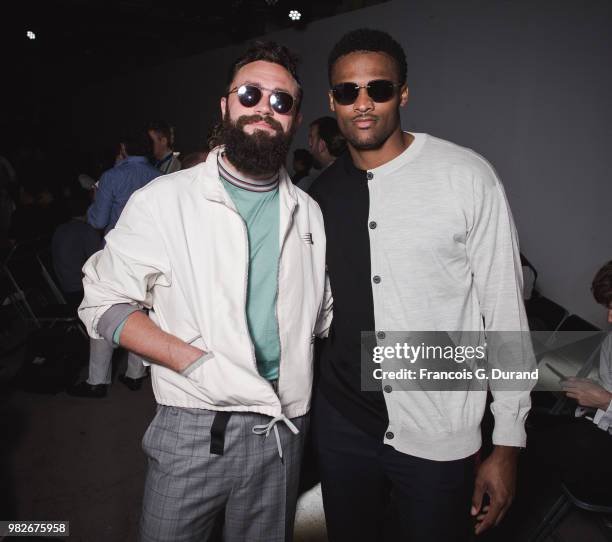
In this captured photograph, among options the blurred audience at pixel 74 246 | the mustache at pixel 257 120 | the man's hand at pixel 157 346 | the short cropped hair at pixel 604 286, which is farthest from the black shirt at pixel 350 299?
the blurred audience at pixel 74 246

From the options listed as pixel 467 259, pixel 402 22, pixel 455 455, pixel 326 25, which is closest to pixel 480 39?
pixel 402 22

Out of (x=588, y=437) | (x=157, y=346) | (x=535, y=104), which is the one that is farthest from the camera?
(x=535, y=104)

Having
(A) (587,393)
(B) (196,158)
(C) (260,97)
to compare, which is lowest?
(A) (587,393)

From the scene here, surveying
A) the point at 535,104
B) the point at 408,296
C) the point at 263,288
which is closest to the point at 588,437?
the point at 408,296

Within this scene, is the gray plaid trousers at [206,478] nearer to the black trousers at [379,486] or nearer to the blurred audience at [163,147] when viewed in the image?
the black trousers at [379,486]

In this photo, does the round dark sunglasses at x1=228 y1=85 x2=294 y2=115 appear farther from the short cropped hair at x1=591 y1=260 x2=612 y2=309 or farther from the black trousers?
the short cropped hair at x1=591 y1=260 x2=612 y2=309

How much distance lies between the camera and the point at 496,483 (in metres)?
1.43

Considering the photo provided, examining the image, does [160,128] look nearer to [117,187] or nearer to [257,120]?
[117,187]

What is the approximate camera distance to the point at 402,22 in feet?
19.2

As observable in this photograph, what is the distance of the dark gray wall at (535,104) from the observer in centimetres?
422

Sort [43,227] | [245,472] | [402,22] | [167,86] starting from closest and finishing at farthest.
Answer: [245,472]
[43,227]
[402,22]
[167,86]

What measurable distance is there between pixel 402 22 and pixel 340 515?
19.4ft

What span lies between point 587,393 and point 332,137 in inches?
94.4

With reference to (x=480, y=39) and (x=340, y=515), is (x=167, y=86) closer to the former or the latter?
(x=480, y=39)
